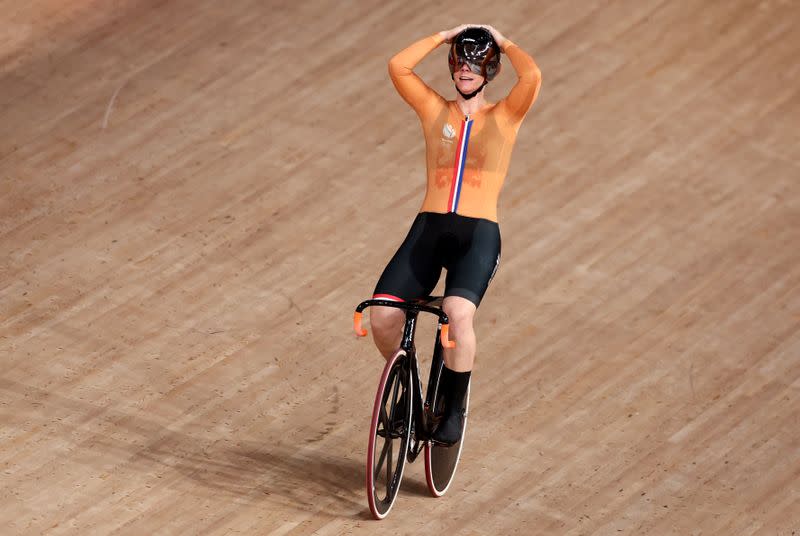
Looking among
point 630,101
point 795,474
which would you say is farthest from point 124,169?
point 795,474

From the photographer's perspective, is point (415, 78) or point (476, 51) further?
point (415, 78)

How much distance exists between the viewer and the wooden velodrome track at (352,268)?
5562mm

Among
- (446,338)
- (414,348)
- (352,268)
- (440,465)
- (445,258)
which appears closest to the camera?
(446,338)

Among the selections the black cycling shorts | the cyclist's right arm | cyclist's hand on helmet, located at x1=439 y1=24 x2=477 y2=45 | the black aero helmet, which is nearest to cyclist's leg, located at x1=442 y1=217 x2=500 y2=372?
the black cycling shorts

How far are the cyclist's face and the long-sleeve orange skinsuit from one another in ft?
0.31

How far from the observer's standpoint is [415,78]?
5246 millimetres

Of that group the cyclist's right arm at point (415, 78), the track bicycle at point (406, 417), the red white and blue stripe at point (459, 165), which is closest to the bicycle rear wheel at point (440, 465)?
the track bicycle at point (406, 417)

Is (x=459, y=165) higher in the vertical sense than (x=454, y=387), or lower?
higher

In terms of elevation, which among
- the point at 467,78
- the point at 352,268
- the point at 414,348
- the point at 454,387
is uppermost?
the point at 467,78

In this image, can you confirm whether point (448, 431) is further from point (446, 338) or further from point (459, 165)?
point (459, 165)

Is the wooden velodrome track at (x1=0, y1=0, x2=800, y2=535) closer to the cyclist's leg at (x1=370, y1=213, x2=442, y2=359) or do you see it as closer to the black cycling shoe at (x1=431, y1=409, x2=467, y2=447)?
the black cycling shoe at (x1=431, y1=409, x2=467, y2=447)

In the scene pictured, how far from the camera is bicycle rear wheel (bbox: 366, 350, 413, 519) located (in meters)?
4.96

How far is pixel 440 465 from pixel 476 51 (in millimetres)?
1496

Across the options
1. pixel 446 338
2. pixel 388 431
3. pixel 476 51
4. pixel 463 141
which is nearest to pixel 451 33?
pixel 476 51
